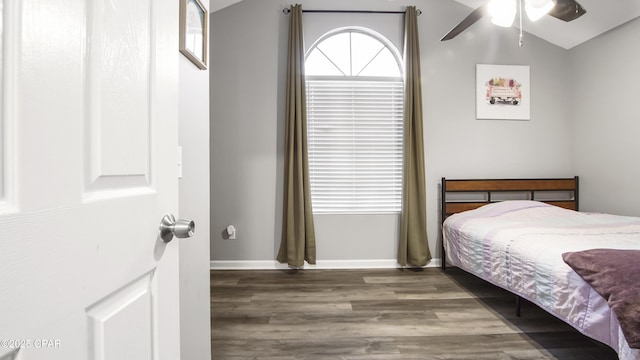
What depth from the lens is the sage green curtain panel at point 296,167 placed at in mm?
2957

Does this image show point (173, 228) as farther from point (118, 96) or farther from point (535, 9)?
point (535, 9)

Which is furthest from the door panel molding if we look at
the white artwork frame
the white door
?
the white artwork frame

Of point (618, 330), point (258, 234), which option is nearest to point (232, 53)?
point (258, 234)

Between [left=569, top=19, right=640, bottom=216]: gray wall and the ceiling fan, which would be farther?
[left=569, top=19, right=640, bottom=216]: gray wall

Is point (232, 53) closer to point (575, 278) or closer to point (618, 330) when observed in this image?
point (575, 278)

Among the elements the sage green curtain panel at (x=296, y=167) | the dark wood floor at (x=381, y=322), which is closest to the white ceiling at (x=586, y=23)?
the sage green curtain panel at (x=296, y=167)

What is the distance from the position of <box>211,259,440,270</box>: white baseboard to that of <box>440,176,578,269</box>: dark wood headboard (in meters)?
0.63

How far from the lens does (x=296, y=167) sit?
9.76 feet

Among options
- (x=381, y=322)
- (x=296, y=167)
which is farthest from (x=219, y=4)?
(x=381, y=322)

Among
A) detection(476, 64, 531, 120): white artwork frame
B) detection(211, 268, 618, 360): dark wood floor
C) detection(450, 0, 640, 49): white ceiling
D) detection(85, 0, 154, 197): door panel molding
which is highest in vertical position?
detection(450, 0, 640, 49): white ceiling

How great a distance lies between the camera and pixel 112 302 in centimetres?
52

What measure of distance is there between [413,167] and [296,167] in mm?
1221

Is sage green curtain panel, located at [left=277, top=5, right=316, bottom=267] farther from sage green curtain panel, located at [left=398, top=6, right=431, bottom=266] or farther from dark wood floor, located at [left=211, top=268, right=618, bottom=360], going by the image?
sage green curtain panel, located at [left=398, top=6, right=431, bottom=266]

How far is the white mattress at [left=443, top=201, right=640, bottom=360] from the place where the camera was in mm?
1356
